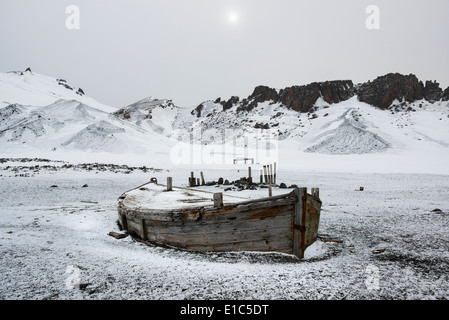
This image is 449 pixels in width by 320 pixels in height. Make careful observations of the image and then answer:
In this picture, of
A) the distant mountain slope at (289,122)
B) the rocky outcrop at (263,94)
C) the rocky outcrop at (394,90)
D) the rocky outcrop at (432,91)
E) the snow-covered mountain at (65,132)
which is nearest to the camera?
the snow-covered mountain at (65,132)

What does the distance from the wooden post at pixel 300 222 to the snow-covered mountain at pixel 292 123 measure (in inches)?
1595

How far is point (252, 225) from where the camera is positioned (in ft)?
19.5

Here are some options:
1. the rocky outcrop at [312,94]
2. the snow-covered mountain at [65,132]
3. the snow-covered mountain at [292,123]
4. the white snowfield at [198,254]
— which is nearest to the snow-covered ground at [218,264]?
the white snowfield at [198,254]

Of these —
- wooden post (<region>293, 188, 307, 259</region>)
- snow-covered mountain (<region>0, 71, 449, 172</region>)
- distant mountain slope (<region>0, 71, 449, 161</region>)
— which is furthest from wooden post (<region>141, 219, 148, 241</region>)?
distant mountain slope (<region>0, 71, 449, 161</region>)

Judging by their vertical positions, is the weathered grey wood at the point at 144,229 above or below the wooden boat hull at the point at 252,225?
below

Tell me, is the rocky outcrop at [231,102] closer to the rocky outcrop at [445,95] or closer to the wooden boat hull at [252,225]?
the rocky outcrop at [445,95]

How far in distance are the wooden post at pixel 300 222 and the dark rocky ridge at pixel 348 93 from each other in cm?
7693

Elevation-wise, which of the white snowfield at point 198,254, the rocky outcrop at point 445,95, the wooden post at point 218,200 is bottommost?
the white snowfield at point 198,254

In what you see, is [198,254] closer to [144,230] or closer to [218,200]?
[218,200]

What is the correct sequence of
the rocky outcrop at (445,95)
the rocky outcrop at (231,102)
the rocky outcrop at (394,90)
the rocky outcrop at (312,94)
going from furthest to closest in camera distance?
the rocky outcrop at (231,102) < the rocky outcrop at (312,94) < the rocky outcrop at (394,90) < the rocky outcrop at (445,95)

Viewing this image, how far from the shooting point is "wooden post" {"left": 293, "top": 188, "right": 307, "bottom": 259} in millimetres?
5730

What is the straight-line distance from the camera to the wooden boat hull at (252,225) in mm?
5809

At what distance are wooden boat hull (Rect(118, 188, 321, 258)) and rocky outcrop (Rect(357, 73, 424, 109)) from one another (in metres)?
77.0

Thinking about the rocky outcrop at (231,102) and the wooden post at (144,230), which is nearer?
the wooden post at (144,230)
